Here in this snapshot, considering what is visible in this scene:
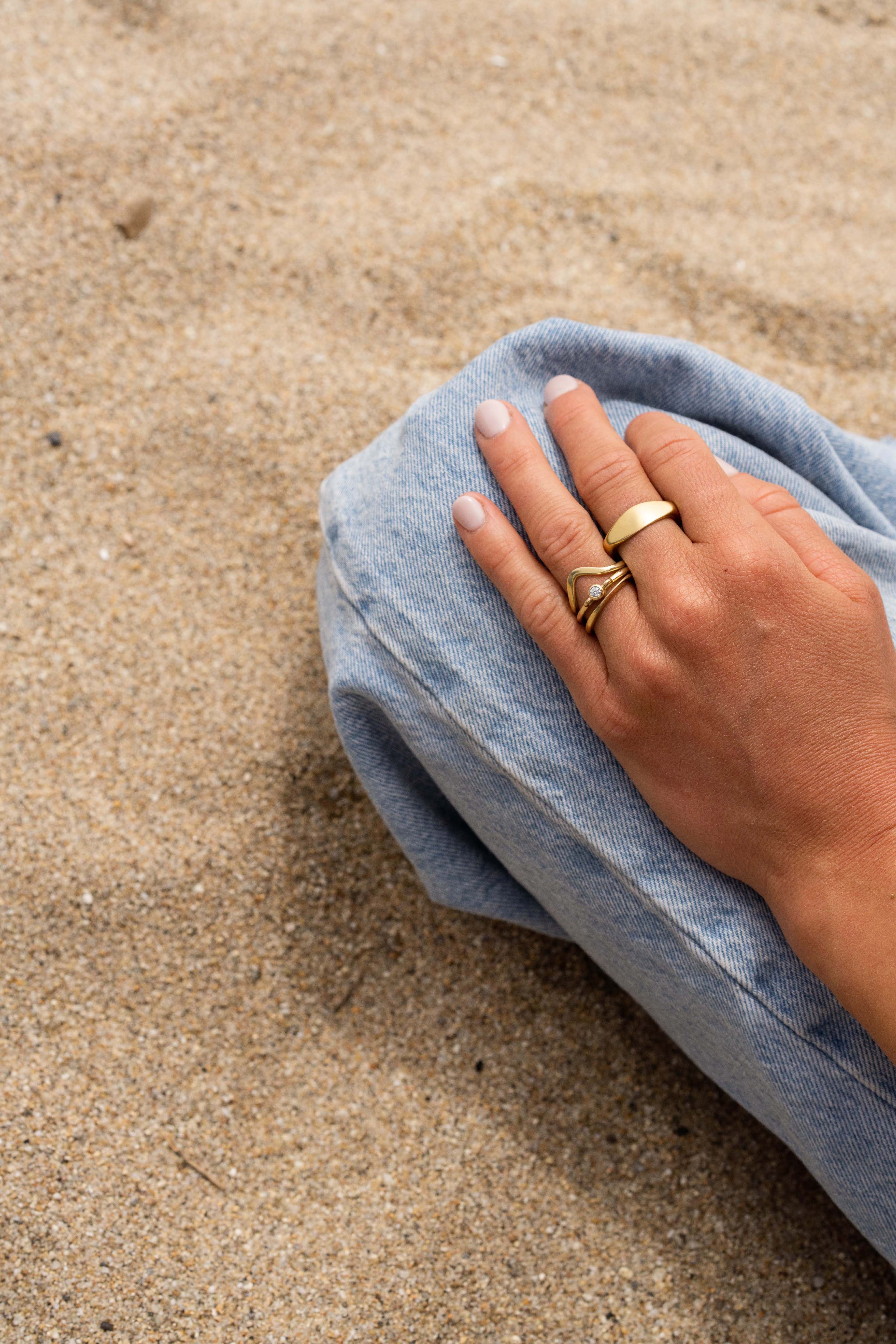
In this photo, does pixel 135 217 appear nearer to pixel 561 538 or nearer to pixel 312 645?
pixel 312 645

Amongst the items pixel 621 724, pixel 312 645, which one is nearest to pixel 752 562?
pixel 621 724

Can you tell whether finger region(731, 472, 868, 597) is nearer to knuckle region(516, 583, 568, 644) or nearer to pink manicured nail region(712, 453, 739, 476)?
pink manicured nail region(712, 453, 739, 476)

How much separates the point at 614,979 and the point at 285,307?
1023mm

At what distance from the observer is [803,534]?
30.1 inches

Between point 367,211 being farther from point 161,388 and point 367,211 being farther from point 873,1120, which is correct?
point 873,1120

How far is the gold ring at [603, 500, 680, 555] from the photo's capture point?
750mm

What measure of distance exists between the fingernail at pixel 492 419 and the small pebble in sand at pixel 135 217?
2.51 ft

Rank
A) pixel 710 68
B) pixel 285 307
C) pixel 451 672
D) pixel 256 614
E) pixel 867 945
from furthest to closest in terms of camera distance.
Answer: pixel 710 68 < pixel 285 307 < pixel 256 614 < pixel 451 672 < pixel 867 945

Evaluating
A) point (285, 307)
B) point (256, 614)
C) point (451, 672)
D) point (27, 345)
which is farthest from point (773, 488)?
point (27, 345)

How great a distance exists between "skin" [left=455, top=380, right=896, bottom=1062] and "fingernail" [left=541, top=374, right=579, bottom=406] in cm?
12

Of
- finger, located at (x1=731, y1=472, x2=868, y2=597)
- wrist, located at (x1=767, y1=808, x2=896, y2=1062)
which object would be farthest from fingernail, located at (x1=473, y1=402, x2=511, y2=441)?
wrist, located at (x1=767, y1=808, x2=896, y2=1062)

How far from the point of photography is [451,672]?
0.77m

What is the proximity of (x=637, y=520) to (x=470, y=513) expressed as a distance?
0.15 metres

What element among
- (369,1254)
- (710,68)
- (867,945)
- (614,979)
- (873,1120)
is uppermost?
(710,68)
